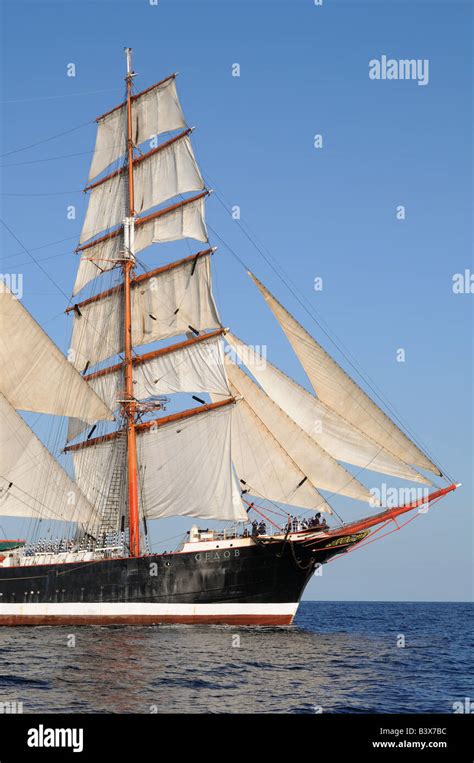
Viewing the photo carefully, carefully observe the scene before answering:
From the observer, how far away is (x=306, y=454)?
4225 centimetres

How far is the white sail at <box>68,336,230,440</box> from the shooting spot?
158 ft

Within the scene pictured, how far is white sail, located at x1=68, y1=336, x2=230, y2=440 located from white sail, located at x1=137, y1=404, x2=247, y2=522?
233cm

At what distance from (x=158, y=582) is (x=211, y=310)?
55.0 feet

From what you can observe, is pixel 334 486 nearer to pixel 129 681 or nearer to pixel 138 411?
pixel 138 411

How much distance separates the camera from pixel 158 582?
42.2 meters

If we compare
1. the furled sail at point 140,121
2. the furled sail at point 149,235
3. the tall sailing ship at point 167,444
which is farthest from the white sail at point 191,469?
the furled sail at point 140,121

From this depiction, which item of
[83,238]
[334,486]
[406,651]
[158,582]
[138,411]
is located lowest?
[406,651]

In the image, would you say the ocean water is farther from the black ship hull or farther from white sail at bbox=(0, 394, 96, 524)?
white sail at bbox=(0, 394, 96, 524)

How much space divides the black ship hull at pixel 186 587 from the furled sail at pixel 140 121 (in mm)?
28549

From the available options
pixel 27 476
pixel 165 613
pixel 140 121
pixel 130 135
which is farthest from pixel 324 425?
pixel 140 121

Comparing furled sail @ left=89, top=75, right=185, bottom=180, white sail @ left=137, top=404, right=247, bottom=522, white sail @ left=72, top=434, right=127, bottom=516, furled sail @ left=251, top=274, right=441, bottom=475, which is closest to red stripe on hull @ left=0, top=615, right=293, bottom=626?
white sail @ left=137, top=404, right=247, bottom=522

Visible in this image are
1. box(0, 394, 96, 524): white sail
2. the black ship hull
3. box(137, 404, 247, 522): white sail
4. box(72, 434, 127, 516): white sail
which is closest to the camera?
the black ship hull
